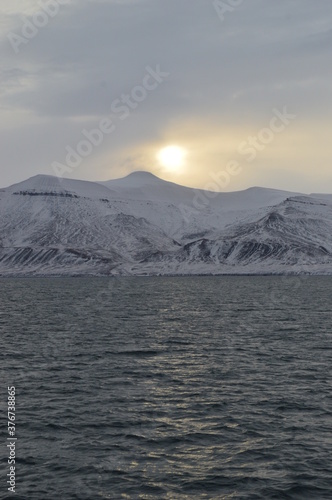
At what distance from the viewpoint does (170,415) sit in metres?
36.4

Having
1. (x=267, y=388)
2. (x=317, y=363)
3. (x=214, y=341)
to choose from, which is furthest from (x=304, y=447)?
(x=214, y=341)

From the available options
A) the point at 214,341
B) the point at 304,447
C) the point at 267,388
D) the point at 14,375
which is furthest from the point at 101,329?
the point at 304,447

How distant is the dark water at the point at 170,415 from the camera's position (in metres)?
26.5

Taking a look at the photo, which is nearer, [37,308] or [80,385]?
[80,385]

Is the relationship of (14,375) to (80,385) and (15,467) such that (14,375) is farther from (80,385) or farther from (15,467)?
(15,467)

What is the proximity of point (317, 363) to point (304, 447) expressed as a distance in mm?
22806

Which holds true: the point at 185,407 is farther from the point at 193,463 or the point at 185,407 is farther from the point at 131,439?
the point at 193,463

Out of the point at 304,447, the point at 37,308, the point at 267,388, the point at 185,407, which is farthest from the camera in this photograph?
the point at 37,308

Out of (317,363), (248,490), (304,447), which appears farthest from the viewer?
(317,363)

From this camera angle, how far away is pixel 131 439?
32.0 m

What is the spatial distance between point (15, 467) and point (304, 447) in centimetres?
1480

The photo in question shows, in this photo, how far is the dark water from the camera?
26484 millimetres

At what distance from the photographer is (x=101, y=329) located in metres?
80.4

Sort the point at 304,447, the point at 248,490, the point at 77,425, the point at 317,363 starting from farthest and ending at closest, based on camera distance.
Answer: the point at 317,363
the point at 77,425
the point at 304,447
the point at 248,490
